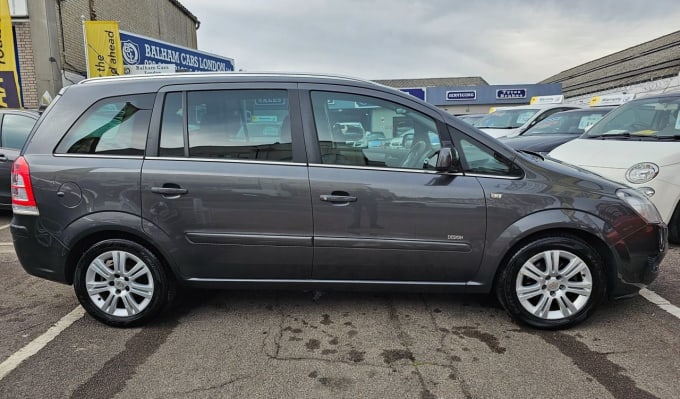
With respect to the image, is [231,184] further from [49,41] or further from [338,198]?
[49,41]

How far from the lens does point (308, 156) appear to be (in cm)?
303

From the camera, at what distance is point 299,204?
2.98 m

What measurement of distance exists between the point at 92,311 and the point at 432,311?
2573mm

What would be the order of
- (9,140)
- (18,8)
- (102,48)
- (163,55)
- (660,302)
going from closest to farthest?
(660,302) < (9,140) < (18,8) < (102,48) < (163,55)

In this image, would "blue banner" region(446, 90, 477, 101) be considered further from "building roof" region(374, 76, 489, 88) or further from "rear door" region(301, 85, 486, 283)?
"rear door" region(301, 85, 486, 283)

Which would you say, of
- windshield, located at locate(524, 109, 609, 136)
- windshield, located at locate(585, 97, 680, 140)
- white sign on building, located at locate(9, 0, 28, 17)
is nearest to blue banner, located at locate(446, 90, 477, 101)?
windshield, located at locate(524, 109, 609, 136)

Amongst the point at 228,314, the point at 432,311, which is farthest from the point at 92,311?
the point at 432,311

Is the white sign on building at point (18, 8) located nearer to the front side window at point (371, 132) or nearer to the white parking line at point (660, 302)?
the front side window at point (371, 132)

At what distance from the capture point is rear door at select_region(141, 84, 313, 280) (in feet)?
9.82

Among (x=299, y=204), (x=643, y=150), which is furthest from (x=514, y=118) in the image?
(x=299, y=204)

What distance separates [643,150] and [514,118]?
677 centimetres

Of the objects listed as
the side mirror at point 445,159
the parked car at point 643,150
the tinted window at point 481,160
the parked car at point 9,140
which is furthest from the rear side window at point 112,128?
the parked car at point 643,150

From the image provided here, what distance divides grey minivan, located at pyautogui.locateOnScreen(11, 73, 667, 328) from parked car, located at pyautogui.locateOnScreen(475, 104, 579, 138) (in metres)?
6.96

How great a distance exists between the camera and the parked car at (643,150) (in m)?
4.49
